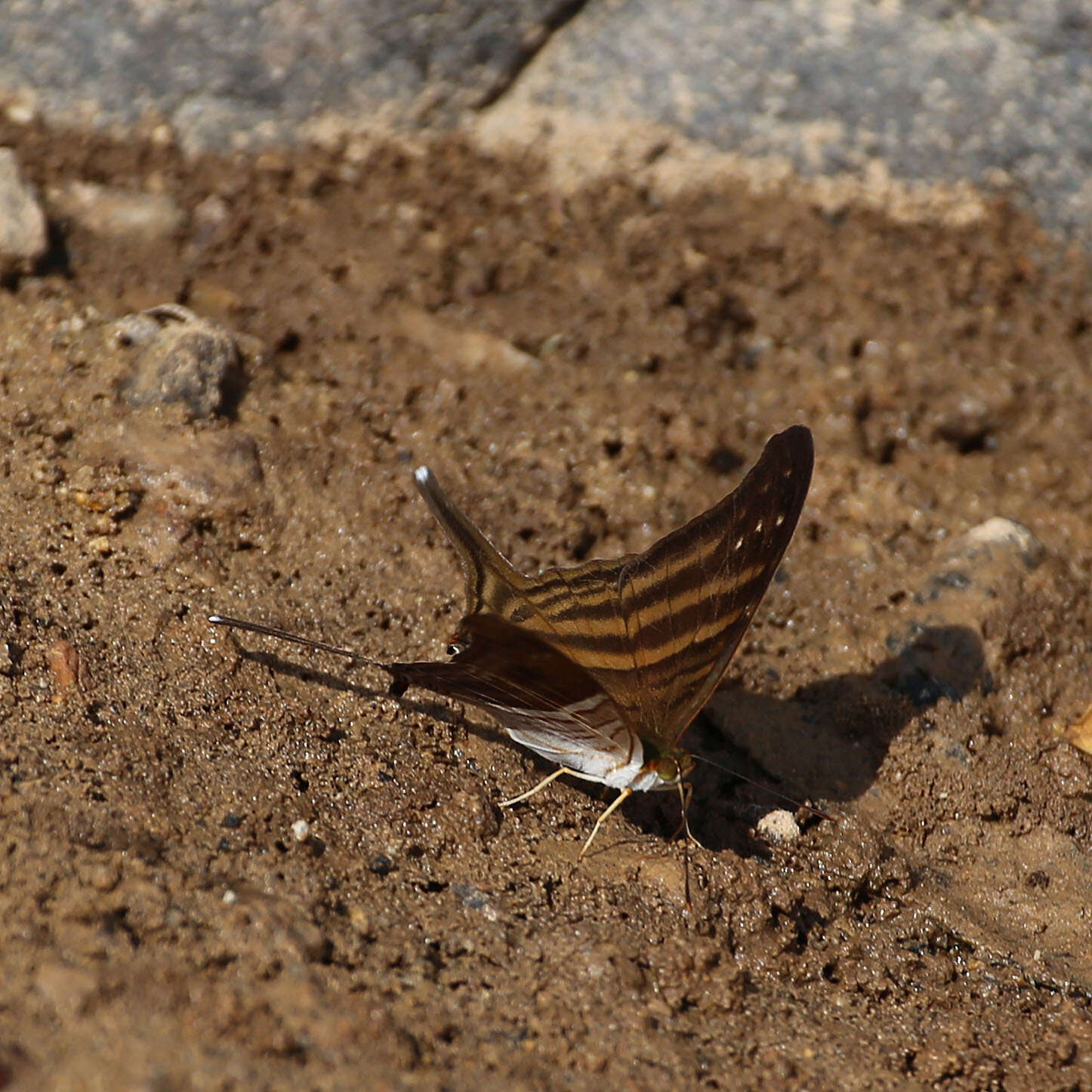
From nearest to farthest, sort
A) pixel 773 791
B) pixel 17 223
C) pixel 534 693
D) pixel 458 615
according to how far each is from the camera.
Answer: pixel 534 693
pixel 773 791
pixel 458 615
pixel 17 223

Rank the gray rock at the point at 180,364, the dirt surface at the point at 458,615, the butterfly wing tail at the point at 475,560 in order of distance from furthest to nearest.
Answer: the gray rock at the point at 180,364 < the butterfly wing tail at the point at 475,560 < the dirt surface at the point at 458,615

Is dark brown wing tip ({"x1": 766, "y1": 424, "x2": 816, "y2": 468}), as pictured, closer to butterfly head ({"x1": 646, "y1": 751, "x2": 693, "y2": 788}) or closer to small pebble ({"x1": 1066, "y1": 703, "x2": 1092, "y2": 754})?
butterfly head ({"x1": 646, "y1": 751, "x2": 693, "y2": 788})

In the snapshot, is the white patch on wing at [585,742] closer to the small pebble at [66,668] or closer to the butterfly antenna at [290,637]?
the butterfly antenna at [290,637]

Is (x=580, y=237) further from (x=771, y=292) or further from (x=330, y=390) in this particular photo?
(x=330, y=390)

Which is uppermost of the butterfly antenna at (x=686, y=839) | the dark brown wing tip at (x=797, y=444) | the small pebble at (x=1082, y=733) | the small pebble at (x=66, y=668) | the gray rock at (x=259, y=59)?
the gray rock at (x=259, y=59)

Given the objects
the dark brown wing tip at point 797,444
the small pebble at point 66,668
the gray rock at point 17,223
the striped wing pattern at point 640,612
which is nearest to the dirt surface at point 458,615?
the small pebble at point 66,668

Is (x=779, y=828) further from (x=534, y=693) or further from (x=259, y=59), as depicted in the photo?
(x=259, y=59)

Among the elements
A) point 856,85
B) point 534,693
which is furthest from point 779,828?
→ point 856,85

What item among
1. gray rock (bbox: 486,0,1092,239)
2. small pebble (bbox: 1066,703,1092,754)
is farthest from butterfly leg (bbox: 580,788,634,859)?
gray rock (bbox: 486,0,1092,239)
